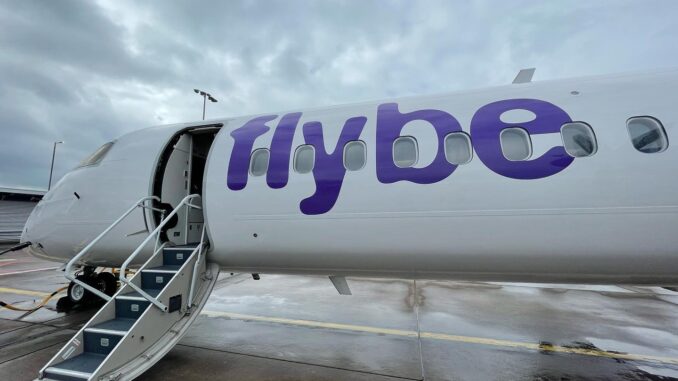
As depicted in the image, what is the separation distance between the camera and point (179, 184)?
6.79m

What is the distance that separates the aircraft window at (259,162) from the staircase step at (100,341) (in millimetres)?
2770

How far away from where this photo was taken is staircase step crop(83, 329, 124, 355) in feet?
14.1

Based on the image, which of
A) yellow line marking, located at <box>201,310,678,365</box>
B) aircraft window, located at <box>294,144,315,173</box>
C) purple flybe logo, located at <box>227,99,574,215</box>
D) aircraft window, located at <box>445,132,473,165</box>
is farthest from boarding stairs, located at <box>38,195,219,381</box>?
aircraft window, located at <box>445,132,473,165</box>

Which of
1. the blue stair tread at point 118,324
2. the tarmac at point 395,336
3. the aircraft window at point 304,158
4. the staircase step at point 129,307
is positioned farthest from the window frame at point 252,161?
the tarmac at point 395,336

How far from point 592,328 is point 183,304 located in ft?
28.4

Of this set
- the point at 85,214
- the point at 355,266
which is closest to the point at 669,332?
the point at 355,266

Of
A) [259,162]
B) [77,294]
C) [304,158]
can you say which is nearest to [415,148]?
[304,158]

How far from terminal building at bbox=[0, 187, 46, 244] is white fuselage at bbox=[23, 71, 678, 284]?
29821 millimetres

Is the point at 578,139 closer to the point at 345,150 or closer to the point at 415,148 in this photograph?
the point at 415,148

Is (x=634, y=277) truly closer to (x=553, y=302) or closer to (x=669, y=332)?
→ (x=669, y=332)

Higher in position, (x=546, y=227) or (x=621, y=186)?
(x=621, y=186)

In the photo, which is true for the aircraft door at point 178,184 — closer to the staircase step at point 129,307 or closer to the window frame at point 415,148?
the staircase step at point 129,307

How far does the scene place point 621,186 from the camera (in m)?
4.04

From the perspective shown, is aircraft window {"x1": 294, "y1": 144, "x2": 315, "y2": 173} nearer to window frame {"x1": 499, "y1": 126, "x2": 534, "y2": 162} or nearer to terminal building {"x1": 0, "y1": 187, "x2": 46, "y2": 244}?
window frame {"x1": 499, "y1": 126, "x2": 534, "y2": 162}
